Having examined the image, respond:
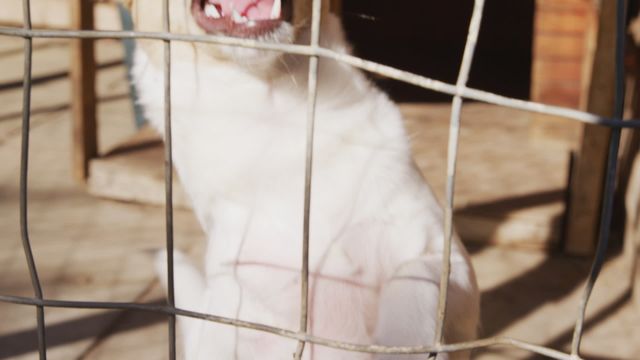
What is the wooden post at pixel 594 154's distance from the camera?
2.85m

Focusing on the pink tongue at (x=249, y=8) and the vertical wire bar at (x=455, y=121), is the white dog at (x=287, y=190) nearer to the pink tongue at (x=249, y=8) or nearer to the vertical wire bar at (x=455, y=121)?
the pink tongue at (x=249, y=8)

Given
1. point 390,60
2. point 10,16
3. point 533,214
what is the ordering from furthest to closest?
point 390,60
point 10,16
point 533,214

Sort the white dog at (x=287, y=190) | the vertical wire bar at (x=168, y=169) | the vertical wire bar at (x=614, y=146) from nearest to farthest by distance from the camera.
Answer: the vertical wire bar at (x=614, y=146) < the vertical wire bar at (x=168, y=169) < the white dog at (x=287, y=190)

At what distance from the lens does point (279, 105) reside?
1.89 metres

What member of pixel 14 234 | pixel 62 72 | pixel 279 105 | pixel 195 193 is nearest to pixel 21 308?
pixel 14 234

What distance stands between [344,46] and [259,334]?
2.08 feet

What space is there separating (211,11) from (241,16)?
0.07 m

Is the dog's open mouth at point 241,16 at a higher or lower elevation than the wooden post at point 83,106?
higher

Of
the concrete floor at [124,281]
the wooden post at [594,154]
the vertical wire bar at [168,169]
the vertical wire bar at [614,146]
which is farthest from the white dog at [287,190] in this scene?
the wooden post at [594,154]

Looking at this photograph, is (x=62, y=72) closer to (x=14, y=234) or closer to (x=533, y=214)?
(x=14, y=234)

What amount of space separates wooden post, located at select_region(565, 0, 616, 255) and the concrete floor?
0.11 metres

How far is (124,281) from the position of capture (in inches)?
120

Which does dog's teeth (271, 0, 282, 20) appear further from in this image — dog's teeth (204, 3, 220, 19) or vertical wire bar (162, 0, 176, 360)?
vertical wire bar (162, 0, 176, 360)

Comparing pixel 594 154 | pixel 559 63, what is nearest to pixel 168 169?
pixel 594 154
